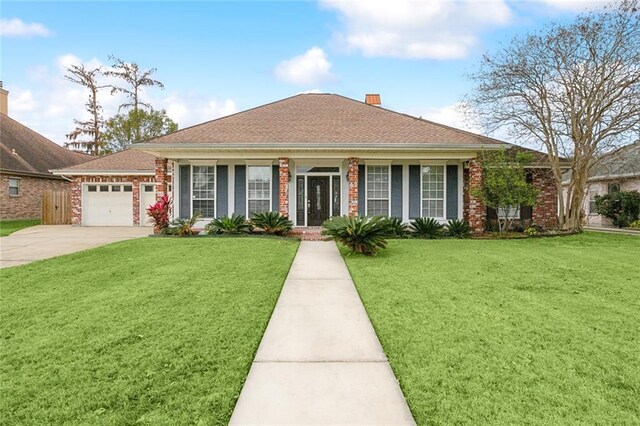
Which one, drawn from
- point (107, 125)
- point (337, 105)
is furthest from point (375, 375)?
point (107, 125)

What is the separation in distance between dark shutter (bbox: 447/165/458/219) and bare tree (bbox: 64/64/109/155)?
30.2 metres

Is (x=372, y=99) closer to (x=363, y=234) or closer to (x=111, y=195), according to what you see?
(x=363, y=234)

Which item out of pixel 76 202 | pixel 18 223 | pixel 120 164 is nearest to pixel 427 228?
pixel 120 164

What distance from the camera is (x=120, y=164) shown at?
18453 mm

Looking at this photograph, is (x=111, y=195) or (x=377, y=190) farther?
(x=111, y=195)

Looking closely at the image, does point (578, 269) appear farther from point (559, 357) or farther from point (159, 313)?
point (159, 313)

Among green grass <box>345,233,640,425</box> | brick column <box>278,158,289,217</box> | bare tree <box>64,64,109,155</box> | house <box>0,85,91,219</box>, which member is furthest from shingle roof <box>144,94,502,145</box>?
bare tree <box>64,64,109,155</box>

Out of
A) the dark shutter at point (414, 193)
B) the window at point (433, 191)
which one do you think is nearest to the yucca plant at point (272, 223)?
the dark shutter at point (414, 193)

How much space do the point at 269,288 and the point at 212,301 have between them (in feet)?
3.26

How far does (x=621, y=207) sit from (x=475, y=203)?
1217cm

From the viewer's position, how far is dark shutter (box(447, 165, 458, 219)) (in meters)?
13.0

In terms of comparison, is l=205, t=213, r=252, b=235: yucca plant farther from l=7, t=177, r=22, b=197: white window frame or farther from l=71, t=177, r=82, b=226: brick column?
l=7, t=177, r=22, b=197: white window frame

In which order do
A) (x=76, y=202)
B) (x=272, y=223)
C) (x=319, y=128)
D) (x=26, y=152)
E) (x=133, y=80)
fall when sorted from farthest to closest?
(x=133, y=80), (x=26, y=152), (x=76, y=202), (x=319, y=128), (x=272, y=223)

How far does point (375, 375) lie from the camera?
116 inches
